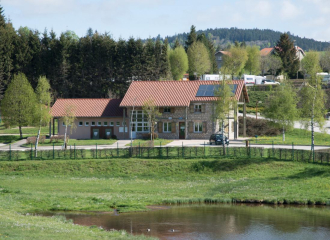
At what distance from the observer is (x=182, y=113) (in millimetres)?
64625

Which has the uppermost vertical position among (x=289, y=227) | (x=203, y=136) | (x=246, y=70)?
(x=246, y=70)

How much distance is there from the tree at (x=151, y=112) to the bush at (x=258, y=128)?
13.9 meters

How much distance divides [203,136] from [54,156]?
71.1 ft

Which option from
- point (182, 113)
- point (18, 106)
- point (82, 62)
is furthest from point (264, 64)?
point (18, 106)

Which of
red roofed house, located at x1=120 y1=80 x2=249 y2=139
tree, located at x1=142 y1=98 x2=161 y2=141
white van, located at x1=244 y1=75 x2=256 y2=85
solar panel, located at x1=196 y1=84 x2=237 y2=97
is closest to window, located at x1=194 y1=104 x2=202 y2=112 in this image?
red roofed house, located at x1=120 y1=80 x2=249 y2=139

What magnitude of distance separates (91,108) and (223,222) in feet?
140

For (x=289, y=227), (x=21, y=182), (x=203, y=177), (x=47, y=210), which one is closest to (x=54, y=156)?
(x=21, y=182)

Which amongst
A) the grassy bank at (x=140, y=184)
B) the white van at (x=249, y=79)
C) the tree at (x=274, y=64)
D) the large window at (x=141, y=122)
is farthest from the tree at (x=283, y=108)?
the tree at (x=274, y=64)

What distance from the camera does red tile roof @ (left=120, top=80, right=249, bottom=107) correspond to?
2544 inches

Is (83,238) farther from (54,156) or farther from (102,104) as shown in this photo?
(102,104)

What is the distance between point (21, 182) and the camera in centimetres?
4088

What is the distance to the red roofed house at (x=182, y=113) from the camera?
210 feet

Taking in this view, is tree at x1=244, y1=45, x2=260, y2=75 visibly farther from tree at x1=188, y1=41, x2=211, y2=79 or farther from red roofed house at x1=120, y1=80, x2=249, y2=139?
red roofed house at x1=120, y1=80, x2=249, y2=139

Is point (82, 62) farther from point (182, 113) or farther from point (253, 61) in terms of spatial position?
point (253, 61)
